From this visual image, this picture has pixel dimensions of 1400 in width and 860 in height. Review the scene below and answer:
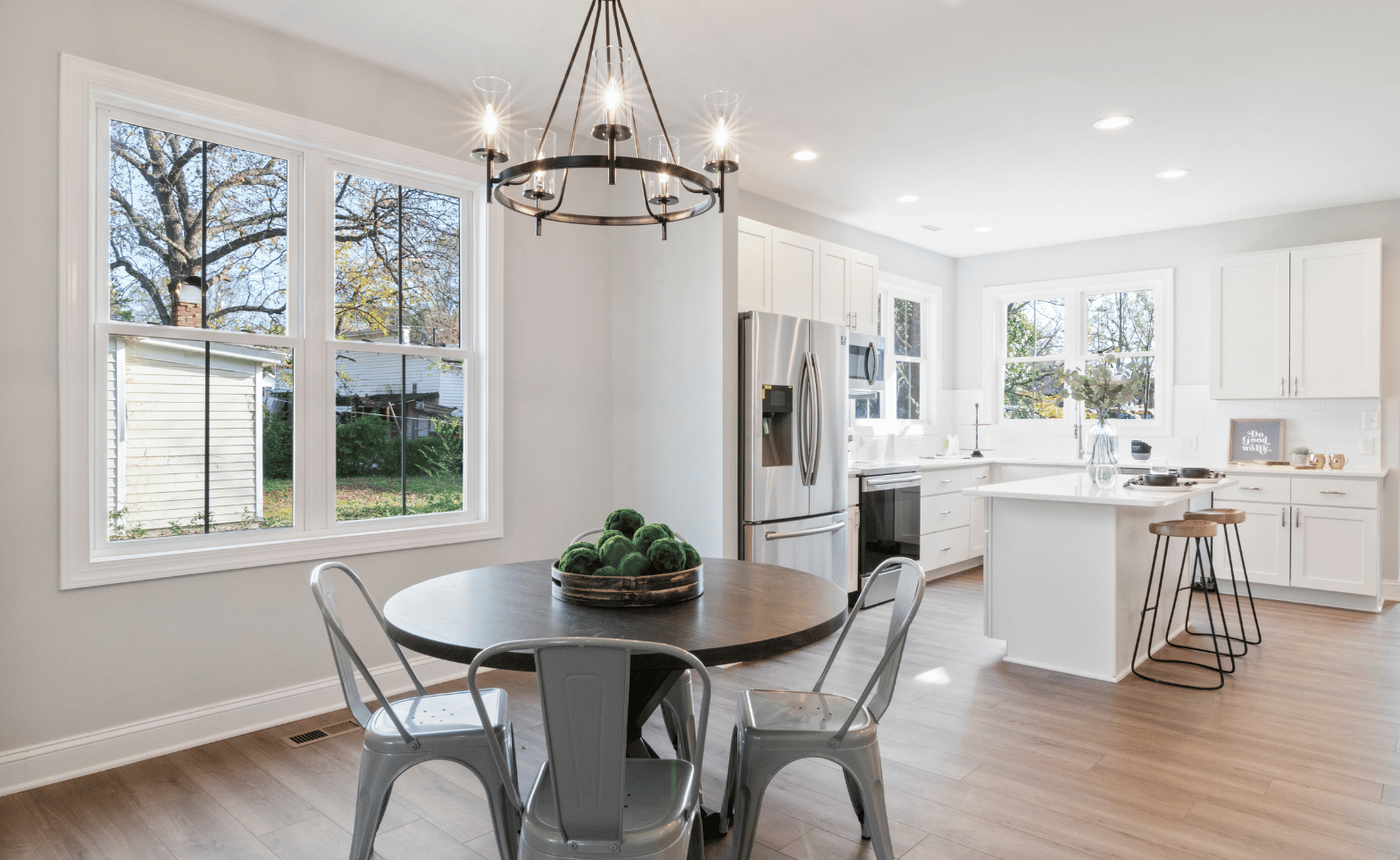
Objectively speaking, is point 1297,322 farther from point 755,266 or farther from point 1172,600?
point 755,266

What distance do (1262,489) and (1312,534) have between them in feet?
1.22

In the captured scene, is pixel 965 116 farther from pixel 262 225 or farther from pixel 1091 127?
pixel 262 225

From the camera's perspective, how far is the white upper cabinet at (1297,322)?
521 centimetres

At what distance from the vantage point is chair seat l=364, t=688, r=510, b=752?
1854 millimetres

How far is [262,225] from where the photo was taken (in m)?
3.15

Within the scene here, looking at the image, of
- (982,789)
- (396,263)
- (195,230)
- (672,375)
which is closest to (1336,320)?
(672,375)

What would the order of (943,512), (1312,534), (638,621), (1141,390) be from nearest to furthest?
(638,621) → (1312,534) → (943,512) → (1141,390)

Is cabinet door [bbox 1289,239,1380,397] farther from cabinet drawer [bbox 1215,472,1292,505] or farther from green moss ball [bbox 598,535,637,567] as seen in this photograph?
green moss ball [bbox 598,535,637,567]

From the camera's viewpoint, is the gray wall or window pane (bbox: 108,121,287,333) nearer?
the gray wall

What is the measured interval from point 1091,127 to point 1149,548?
2.09m

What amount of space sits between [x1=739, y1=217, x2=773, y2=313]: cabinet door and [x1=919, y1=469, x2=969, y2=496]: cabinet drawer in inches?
73.6

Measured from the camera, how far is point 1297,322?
5.42 m

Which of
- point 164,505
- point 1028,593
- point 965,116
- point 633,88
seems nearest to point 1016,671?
point 1028,593

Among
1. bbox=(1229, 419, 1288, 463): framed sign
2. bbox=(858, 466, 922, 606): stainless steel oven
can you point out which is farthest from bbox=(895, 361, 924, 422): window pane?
bbox=(1229, 419, 1288, 463): framed sign
